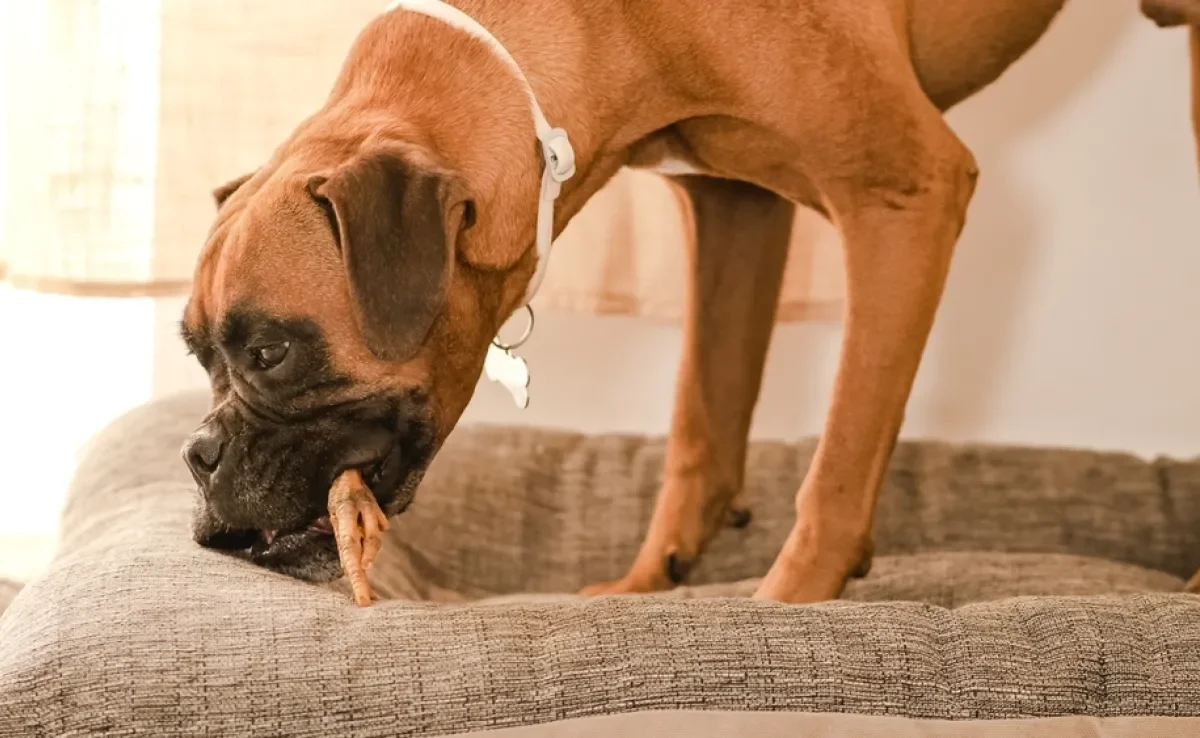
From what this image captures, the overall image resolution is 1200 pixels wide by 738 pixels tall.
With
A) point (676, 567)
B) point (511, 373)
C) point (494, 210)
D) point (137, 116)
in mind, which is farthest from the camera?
point (137, 116)

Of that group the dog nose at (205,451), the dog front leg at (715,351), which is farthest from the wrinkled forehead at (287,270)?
the dog front leg at (715,351)

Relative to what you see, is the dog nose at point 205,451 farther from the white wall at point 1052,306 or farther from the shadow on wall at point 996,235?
the shadow on wall at point 996,235

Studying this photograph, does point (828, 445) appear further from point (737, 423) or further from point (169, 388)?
point (169, 388)

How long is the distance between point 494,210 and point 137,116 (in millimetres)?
1073

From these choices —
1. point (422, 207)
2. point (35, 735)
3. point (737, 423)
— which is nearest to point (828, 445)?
point (737, 423)

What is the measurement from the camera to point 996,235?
278 cm

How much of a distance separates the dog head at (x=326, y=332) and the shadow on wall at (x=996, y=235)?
1565mm

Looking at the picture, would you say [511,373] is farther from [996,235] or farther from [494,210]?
[996,235]

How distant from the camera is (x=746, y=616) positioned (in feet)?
4.04

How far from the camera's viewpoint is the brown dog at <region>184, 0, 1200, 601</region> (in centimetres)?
137

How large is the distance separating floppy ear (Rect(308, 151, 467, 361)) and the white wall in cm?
132

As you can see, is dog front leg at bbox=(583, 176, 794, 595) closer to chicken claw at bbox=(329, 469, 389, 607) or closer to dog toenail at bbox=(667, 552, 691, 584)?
dog toenail at bbox=(667, 552, 691, 584)

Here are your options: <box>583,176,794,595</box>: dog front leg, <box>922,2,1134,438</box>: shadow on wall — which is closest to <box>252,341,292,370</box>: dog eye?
<box>583,176,794,595</box>: dog front leg

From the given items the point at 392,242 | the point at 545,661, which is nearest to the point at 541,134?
the point at 392,242
